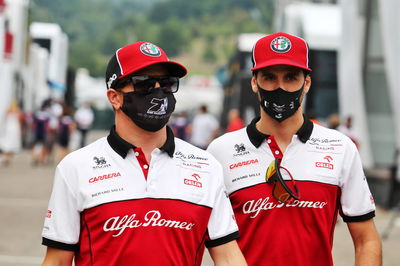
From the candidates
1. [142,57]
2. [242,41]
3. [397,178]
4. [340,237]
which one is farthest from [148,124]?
[242,41]

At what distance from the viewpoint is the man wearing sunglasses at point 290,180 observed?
14.9 feet

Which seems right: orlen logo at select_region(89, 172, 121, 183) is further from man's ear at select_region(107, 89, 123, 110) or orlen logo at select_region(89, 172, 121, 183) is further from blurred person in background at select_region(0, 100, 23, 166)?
blurred person in background at select_region(0, 100, 23, 166)

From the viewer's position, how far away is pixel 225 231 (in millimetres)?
3930

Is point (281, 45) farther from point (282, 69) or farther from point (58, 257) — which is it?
point (58, 257)

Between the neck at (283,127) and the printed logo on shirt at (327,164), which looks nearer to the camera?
the printed logo on shirt at (327,164)

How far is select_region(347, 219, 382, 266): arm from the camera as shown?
4504mm

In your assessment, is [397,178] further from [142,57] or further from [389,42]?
[142,57]

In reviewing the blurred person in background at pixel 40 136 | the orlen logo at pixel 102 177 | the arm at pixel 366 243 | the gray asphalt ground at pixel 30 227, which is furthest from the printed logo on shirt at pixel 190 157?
the blurred person in background at pixel 40 136

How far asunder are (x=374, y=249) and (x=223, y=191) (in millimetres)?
934

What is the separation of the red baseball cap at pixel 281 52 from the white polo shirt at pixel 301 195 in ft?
1.17

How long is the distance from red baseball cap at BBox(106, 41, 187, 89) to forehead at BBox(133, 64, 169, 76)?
2cm

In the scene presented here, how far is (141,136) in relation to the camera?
396cm

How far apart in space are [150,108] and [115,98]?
22cm

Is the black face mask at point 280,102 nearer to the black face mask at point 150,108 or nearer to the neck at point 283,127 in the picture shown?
the neck at point 283,127
